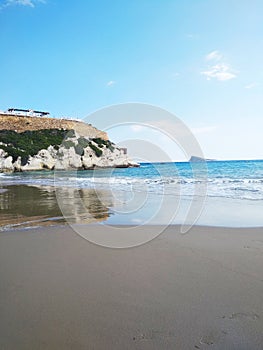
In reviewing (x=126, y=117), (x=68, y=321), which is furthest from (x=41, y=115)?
(x=68, y=321)

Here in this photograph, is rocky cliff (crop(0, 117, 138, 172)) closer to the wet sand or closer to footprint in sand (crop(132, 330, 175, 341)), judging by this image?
the wet sand

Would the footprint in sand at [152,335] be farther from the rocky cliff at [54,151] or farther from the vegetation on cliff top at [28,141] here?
the vegetation on cliff top at [28,141]

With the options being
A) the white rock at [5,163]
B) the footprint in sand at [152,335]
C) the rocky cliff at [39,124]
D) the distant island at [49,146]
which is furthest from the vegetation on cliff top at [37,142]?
the footprint in sand at [152,335]

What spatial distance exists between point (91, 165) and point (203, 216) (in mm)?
55196

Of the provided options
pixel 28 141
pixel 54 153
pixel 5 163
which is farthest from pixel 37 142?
pixel 5 163

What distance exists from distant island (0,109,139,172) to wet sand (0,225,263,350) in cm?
4403

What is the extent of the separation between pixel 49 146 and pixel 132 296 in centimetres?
5800

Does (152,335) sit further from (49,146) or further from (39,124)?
(39,124)

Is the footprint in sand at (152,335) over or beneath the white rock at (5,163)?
beneath


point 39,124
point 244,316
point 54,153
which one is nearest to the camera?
point 244,316

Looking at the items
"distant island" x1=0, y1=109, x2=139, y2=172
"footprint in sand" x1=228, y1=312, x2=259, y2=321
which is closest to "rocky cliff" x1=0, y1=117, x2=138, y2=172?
"distant island" x1=0, y1=109, x2=139, y2=172

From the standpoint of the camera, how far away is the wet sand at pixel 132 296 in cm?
217

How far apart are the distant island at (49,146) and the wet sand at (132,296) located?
4403cm

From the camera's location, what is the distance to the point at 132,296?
2828 millimetres
